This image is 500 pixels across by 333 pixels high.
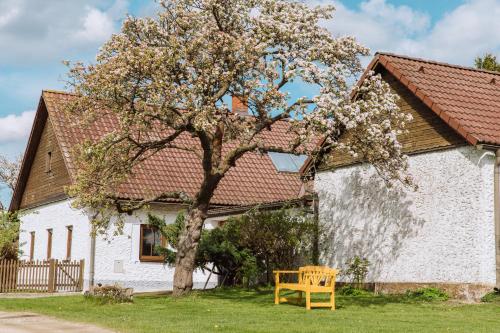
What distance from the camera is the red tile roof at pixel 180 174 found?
29.5 m

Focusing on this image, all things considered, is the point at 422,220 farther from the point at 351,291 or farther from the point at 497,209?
the point at 351,291

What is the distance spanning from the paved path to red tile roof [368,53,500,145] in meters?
10.7

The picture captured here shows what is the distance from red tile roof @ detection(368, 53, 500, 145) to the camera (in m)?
19.5

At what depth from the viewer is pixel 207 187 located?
2031cm

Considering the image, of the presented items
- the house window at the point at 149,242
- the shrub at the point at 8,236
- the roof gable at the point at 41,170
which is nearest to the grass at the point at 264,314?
the house window at the point at 149,242

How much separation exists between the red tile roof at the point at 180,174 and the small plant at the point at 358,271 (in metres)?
7.76

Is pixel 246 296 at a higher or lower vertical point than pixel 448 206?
lower

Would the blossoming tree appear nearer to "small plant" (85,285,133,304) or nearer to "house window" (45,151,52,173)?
"small plant" (85,285,133,304)

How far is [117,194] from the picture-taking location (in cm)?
2600

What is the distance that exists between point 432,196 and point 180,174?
42.3 feet

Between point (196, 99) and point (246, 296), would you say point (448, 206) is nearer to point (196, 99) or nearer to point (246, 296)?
point (246, 296)

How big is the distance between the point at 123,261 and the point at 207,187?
911 centimetres

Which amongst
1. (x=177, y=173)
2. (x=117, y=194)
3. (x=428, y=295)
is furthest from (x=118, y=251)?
(x=428, y=295)

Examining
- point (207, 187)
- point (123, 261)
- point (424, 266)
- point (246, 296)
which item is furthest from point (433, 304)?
point (123, 261)
